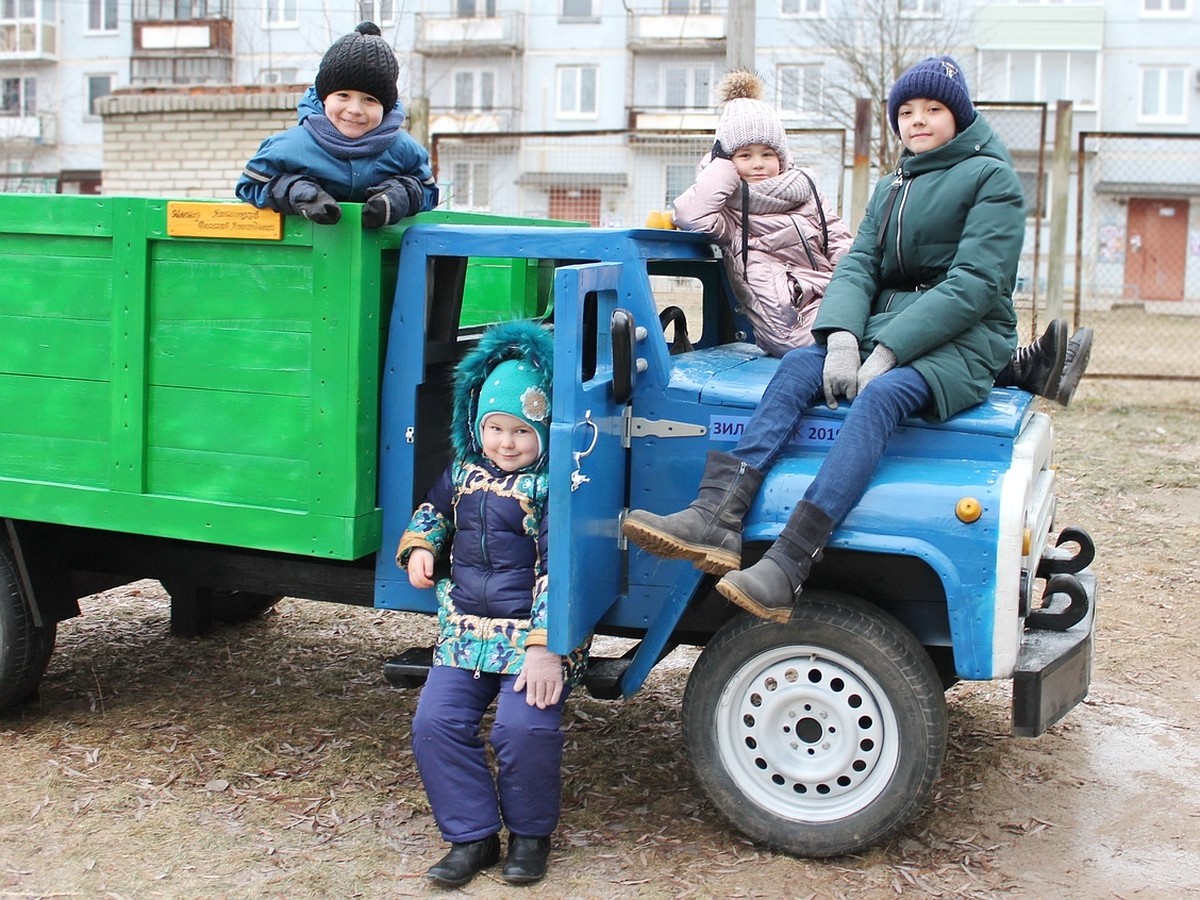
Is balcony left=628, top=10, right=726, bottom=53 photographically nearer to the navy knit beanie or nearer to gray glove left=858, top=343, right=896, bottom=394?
the navy knit beanie

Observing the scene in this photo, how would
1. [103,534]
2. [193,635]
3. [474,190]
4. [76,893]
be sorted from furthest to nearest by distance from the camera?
[474,190] < [193,635] < [103,534] < [76,893]

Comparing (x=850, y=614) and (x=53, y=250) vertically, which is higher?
(x=53, y=250)

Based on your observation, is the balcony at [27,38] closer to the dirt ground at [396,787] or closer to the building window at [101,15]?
the building window at [101,15]

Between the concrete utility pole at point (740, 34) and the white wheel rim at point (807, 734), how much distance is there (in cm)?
682

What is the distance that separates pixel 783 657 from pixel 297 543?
58.2 inches

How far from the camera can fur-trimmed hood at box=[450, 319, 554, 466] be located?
153 inches

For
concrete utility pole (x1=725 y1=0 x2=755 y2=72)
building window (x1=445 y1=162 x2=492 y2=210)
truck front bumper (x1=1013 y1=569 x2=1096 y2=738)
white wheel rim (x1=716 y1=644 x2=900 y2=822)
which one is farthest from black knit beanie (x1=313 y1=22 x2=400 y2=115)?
building window (x1=445 y1=162 x2=492 y2=210)

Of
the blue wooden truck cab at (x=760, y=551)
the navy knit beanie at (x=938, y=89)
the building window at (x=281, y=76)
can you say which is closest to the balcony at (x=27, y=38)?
the building window at (x=281, y=76)

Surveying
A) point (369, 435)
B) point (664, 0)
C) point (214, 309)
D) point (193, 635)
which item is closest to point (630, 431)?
point (369, 435)

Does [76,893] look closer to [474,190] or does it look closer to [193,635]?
[193,635]

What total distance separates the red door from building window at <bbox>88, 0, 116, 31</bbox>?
1271 inches

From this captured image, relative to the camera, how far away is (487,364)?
394cm

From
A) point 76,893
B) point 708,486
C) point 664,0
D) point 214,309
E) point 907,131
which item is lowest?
point 76,893

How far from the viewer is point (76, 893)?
362 centimetres
